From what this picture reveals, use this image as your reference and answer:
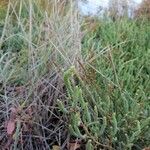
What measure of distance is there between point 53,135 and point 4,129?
Result: 287 millimetres

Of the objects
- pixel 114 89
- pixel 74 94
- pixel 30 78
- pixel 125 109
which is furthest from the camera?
pixel 30 78

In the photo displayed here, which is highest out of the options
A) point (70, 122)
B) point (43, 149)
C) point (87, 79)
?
point (87, 79)

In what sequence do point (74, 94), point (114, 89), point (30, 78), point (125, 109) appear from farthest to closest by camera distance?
point (30, 78), point (114, 89), point (125, 109), point (74, 94)

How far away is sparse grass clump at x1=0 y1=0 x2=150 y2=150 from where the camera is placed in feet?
8.09

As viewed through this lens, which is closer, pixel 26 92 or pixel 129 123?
pixel 129 123

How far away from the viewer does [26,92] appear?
9.32 ft

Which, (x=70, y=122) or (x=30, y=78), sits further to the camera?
(x=30, y=78)

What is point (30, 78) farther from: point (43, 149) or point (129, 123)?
point (129, 123)

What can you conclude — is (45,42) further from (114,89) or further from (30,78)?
(114,89)

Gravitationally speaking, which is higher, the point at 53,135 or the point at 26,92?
the point at 26,92

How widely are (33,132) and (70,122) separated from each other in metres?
0.26

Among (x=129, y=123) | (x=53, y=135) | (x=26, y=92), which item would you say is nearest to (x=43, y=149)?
(x=53, y=135)

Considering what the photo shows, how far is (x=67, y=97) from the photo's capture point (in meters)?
2.71

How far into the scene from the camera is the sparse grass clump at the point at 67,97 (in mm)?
Answer: 2465
